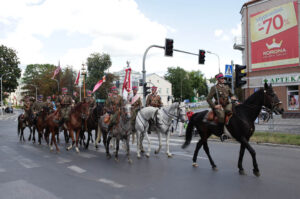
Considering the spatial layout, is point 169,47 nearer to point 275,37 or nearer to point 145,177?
point 145,177

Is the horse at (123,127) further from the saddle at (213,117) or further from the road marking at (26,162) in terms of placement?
the road marking at (26,162)

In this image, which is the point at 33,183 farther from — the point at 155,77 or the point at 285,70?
the point at 155,77

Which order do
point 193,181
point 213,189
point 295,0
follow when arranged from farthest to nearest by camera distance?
point 295,0
point 193,181
point 213,189

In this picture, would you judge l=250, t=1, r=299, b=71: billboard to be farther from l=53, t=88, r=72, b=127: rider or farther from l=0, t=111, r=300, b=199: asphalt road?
l=53, t=88, r=72, b=127: rider

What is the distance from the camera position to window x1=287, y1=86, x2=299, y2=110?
27672mm

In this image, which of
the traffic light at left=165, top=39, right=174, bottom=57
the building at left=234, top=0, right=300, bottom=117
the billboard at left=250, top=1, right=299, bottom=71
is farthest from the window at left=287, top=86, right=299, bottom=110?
the traffic light at left=165, top=39, right=174, bottom=57

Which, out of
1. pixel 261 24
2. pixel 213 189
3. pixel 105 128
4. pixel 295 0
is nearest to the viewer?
pixel 213 189

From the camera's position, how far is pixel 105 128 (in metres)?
10.0

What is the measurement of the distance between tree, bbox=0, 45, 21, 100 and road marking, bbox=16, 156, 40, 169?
2402 inches

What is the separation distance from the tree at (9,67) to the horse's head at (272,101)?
66708 millimetres

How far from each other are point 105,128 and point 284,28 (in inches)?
1019

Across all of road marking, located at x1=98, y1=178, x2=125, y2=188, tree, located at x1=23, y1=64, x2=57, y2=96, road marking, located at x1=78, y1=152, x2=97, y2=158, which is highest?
tree, located at x1=23, y1=64, x2=57, y2=96

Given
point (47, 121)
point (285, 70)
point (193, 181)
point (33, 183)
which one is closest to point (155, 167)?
point (193, 181)

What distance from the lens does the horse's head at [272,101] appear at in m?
6.90
